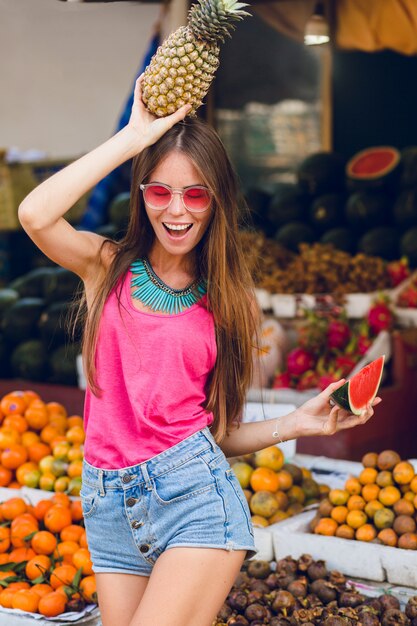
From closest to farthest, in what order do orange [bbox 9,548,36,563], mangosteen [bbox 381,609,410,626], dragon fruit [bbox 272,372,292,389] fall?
mangosteen [bbox 381,609,410,626], orange [bbox 9,548,36,563], dragon fruit [bbox 272,372,292,389]

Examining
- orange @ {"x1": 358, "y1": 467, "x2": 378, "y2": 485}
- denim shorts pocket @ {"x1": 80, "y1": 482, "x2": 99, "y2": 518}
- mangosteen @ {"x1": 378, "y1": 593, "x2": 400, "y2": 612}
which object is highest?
denim shorts pocket @ {"x1": 80, "y1": 482, "x2": 99, "y2": 518}

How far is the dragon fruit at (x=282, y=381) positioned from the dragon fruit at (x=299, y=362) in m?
0.04

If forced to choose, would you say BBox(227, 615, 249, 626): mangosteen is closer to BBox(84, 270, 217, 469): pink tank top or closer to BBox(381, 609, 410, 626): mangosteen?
BBox(381, 609, 410, 626): mangosteen

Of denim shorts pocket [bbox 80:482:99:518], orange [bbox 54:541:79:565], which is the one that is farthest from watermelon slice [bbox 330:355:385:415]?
orange [bbox 54:541:79:565]

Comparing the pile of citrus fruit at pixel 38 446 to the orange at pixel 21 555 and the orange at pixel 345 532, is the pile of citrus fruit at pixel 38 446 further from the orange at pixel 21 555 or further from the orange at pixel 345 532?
the orange at pixel 345 532

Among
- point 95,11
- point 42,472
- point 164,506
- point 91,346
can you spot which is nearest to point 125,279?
point 91,346

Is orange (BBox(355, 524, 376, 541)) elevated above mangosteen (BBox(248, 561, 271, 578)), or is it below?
above

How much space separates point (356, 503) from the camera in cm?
339

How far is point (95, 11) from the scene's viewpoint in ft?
27.4

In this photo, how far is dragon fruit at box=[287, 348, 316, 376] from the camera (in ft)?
17.5

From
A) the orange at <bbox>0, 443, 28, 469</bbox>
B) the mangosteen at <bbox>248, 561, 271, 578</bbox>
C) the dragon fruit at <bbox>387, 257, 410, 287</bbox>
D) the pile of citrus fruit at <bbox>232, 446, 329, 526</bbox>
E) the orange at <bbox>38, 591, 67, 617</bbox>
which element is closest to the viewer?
the orange at <bbox>38, 591, 67, 617</bbox>

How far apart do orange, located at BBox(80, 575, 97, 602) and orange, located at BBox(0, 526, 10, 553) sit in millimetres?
466

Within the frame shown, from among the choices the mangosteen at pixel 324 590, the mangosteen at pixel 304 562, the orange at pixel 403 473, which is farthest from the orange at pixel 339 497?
the mangosteen at pixel 324 590

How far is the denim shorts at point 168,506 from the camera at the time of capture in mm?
2129
